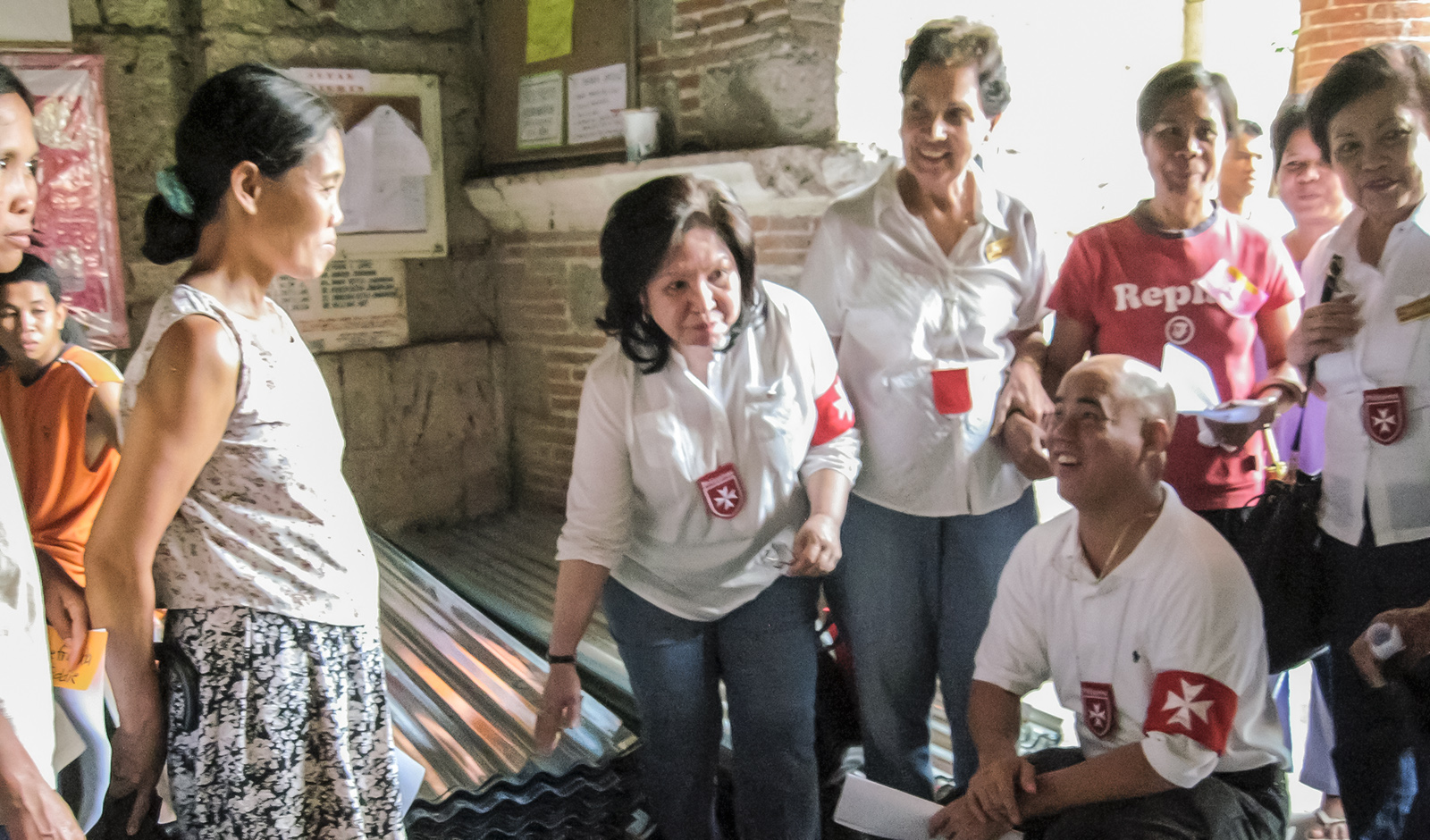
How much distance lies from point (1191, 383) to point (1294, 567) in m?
0.38

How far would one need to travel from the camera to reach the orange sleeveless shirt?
1947mm

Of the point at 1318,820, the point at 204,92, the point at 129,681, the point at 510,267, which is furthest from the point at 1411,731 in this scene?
the point at 510,267

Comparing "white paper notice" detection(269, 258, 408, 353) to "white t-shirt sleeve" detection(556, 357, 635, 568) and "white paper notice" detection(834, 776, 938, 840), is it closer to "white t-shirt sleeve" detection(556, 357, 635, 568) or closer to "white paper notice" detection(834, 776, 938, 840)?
"white t-shirt sleeve" detection(556, 357, 635, 568)

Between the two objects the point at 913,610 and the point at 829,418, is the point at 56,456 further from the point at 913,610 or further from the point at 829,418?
the point at 913,610

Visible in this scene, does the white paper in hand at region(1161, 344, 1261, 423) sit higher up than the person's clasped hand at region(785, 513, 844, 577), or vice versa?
the white paper in hand at region(1161, 344, 1261, 423)

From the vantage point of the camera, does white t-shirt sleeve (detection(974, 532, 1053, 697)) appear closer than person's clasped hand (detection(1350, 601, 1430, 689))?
No

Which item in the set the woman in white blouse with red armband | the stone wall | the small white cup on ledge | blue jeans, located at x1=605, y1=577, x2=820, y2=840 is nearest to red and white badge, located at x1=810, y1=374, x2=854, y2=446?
the woman in white blouse with red armband

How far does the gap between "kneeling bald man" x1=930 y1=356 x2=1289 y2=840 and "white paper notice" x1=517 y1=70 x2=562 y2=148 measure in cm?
309

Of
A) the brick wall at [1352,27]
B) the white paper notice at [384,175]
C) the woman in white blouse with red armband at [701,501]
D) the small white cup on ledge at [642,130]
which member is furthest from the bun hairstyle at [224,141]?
the brick wall at [1352,27]

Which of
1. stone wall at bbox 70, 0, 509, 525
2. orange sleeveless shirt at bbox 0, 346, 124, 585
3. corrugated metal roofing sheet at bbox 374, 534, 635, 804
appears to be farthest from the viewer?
stone wall at bbox 70, 0, 509, 525

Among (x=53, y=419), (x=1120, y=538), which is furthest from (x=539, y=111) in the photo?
(x=1120, y=538)

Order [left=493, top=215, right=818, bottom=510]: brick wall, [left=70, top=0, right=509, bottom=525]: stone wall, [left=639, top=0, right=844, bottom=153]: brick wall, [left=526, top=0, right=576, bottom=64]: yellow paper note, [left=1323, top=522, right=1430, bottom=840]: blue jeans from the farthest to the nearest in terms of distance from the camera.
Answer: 1. [left=493, top=215, right=818, bottom=510]: brick wall
2. [left=526, top=0, right=576, bottom=64]: yellow paper note
3. [left=70, top=0, right=509, bottom=525]: stone wall
4. [left=639, top=0, right=844, bottom=153]: brick wall
5. [left=1323, top=522, right=1430, bottom=840]: blue jeans

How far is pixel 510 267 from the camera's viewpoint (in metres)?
4.84

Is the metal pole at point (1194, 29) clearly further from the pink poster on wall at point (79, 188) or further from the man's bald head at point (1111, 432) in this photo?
the pink poster on wall at point (79, 188)
